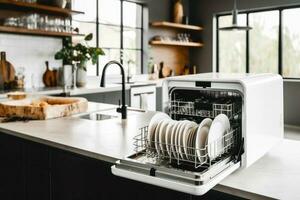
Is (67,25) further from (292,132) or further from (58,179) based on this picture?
(292,132)

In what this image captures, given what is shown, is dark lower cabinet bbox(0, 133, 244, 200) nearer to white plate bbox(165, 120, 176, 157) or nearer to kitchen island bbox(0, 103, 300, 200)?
kitchen island bbox(0, 103, 300, 200)

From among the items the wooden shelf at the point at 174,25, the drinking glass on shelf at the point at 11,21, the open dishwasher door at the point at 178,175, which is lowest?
the open dishwasher door at the point at 178,175

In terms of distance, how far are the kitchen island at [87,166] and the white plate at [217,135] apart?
94 millimetres

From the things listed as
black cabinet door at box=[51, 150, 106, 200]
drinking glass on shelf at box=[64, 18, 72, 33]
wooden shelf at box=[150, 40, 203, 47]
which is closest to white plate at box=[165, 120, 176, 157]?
black cabinet door at box=[51, 150, 106, 200]

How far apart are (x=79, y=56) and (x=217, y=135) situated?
3695 mm

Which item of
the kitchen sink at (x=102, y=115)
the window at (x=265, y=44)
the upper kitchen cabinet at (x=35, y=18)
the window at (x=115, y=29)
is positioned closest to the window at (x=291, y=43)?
the window at (x=265, y=44)

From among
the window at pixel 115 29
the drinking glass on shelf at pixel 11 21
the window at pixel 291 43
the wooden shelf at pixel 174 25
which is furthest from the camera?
the wooden shelf at pixel 174 25

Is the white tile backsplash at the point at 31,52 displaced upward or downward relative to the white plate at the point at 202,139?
upward

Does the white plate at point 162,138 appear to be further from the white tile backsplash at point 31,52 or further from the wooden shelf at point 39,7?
the white tile backsplash at point 31,52

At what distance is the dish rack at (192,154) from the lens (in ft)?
3.46

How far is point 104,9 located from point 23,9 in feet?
4.76

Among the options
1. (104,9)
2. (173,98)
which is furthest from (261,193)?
(104,9)

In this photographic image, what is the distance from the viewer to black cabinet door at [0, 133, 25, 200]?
1843mm

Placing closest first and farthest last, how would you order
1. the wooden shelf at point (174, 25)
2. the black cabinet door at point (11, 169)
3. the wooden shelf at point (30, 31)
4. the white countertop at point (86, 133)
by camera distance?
1. the white countertop at point (86, 133)
2. the black cabinet door at point (11, 169)
3. the wooden shelf at point (30, 31)
4. the wooden shelf at point (174, 25)
